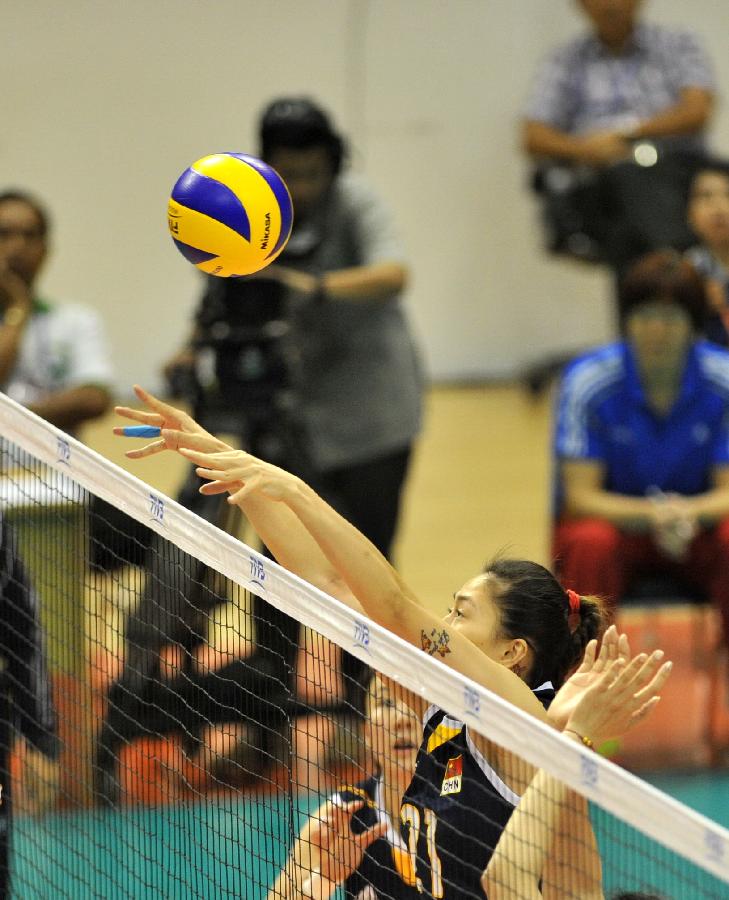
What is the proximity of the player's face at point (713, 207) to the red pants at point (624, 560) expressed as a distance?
1410mm

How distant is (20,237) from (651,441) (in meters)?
2.27

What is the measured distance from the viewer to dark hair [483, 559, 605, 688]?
2773mm

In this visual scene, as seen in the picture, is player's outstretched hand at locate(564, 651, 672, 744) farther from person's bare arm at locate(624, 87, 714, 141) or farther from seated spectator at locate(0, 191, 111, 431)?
person's bare arm at locate(624, 87, 714, 141)

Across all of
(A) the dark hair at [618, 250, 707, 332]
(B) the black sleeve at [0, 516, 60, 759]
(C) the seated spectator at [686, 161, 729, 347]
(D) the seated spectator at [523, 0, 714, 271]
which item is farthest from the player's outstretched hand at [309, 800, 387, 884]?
(D) the seated spectator at [523, 0, 714, 271]

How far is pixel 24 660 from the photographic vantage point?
379 centimetres

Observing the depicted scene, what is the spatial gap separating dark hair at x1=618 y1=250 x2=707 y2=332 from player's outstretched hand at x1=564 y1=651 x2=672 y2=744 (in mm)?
2981

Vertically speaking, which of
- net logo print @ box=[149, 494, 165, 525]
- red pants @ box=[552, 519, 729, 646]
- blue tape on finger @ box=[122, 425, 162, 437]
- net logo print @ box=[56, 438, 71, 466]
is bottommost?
red pants @ box=[552, 519, 729, 646]

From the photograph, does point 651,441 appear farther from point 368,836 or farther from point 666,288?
point 368,836

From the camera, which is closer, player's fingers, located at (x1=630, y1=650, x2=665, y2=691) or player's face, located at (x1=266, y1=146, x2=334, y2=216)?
player's fingers, located at (x1=630, y1=650, x2=665, y2=691)

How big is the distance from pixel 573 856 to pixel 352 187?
3.31 meters

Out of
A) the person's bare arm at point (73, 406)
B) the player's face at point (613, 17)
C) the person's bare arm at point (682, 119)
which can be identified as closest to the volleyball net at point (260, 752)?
the person's bare arm at point (73, 406)

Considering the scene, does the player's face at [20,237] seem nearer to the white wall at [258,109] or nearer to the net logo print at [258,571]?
the net logo print at [258,571]

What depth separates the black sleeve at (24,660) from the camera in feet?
12.4

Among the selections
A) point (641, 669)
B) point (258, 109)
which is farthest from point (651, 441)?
point (258, 109)
